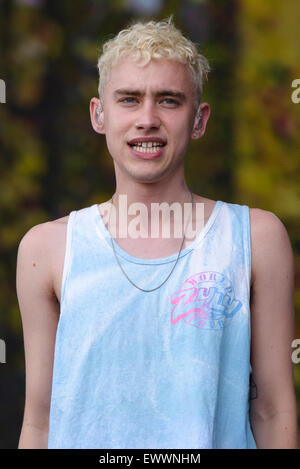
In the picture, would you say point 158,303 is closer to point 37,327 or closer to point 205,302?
point 205,302

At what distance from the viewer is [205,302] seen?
237 centimetres

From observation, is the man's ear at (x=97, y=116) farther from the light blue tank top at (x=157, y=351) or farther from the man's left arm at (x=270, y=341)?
the man's left arm at (x=270, y=341)

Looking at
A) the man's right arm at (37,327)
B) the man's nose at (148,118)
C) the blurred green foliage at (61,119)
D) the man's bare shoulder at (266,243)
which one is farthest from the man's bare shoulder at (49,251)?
the blurred green foliage at (61,119)

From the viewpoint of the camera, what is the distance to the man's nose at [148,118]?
2.39m

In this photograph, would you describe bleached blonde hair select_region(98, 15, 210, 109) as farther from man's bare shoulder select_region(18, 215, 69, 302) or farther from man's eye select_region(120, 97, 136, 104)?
man's bare shoulder select_region(18, 215, 69, 302)

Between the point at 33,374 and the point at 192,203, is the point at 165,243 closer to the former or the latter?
the point at 192,203

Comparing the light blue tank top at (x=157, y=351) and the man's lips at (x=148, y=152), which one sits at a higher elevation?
the man's lips at (x=148, y=152)

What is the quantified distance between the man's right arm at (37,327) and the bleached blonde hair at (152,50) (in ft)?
1.81

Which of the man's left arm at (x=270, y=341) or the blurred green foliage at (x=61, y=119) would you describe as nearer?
the man's left arm at (x=270, y=341)

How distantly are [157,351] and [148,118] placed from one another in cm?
70

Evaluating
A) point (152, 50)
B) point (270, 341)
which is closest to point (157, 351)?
point (270, 341)

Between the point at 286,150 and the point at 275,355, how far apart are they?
2318mm

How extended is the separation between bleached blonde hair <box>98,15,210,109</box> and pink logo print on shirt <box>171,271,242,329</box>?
584 millimetres

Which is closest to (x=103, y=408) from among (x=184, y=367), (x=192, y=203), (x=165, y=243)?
(x=184, y=367)
